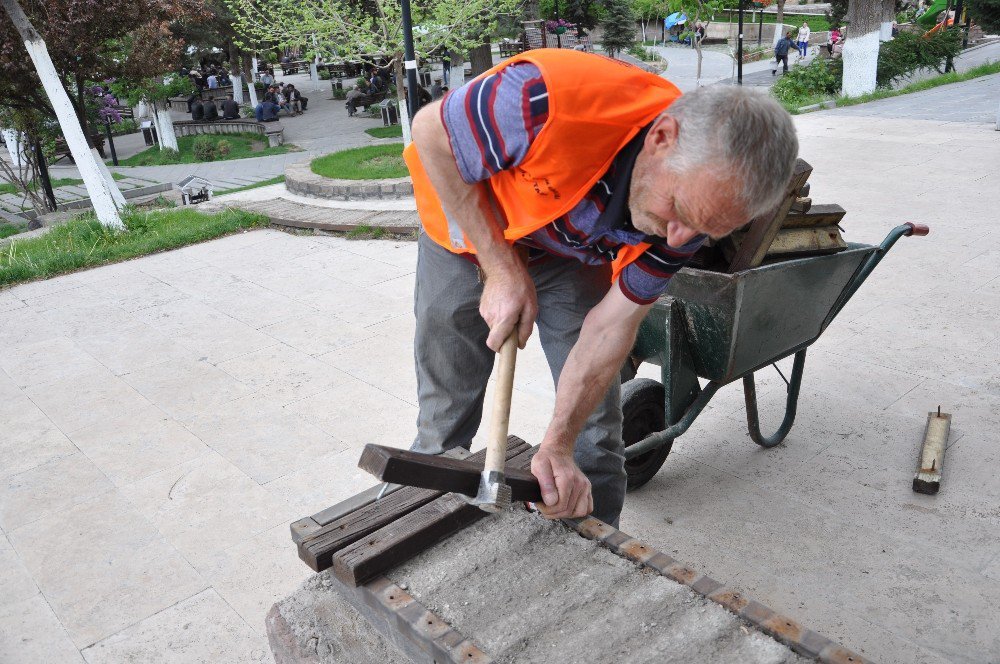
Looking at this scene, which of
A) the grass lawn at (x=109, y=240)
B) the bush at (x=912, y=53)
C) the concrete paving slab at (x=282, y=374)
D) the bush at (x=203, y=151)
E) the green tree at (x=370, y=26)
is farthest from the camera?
the bush at (x=203, y=151)

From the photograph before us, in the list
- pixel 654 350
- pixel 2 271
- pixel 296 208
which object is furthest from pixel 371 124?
pixel 654 350

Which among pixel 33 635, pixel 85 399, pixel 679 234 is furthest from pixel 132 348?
pixel 679 234

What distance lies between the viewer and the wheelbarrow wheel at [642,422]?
3.19 m

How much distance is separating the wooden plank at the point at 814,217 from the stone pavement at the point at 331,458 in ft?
3.33

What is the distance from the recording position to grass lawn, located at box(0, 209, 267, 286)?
277 inches

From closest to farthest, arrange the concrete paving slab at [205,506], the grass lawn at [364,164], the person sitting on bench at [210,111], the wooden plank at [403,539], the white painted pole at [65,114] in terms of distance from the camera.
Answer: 1. the wooden plank at [403,539]
2. the concrete paving slab at [205,506]
3. the white painted pole at [65,114]
4. the grass lawn at [364,164]
5. the person sitting on bench at [210,111]

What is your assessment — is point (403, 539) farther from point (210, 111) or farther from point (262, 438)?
point (210, 111)

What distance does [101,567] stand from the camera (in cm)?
304

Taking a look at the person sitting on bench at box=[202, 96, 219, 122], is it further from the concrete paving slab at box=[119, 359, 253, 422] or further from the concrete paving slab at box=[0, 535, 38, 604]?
the concrete paving slab at box=[0, 535, 38, 604]

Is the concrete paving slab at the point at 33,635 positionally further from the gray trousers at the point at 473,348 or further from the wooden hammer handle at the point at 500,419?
the wooden hammer handle at the point at 500,419

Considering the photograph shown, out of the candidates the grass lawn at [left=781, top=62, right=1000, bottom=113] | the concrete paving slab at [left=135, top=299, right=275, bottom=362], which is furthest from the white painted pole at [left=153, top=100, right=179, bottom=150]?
the concrete paving slab at [left=135, top=299, right=275, bottom=362]

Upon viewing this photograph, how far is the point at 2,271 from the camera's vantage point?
678 centimetres

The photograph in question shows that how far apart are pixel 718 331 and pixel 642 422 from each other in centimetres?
60

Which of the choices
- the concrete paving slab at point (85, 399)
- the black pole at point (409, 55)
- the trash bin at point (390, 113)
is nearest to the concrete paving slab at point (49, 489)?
the concrete paving slab at point (85, 399)
